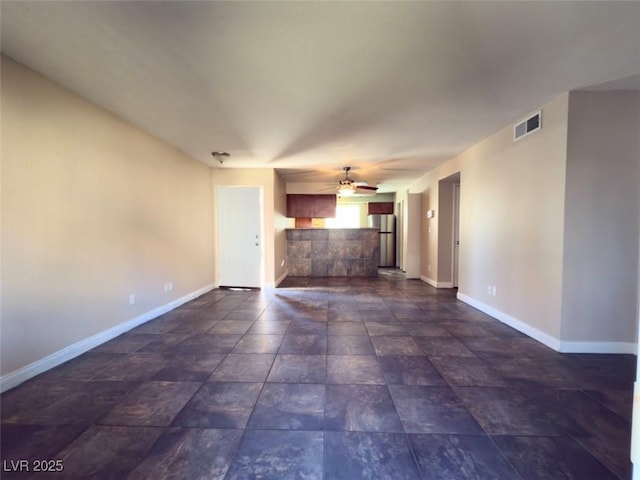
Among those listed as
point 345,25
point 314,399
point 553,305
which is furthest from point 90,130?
point 553,305

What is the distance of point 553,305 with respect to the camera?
2656 mm

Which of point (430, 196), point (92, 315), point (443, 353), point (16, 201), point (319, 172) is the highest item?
point (319, 172)

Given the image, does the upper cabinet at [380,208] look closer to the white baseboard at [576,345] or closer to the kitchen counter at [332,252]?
the kitchen counter at [332,252]

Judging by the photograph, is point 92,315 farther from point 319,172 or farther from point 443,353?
point 319,172

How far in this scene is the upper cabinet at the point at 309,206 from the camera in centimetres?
734

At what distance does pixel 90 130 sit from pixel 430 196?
5.75 m

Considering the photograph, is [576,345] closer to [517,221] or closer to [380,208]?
[517,221]

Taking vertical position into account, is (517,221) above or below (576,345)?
above

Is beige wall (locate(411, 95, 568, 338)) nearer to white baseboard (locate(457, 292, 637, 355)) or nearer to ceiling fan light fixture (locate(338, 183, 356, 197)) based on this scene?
white baseboard (locate(457, 292, 637, 355))

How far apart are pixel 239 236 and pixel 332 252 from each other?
253cm

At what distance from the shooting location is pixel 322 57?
76.5 inches

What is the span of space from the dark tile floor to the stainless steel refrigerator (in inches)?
235

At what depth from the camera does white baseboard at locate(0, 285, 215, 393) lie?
1.99 metres

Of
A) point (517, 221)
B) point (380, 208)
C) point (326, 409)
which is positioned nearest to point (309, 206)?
point (380, 208)
